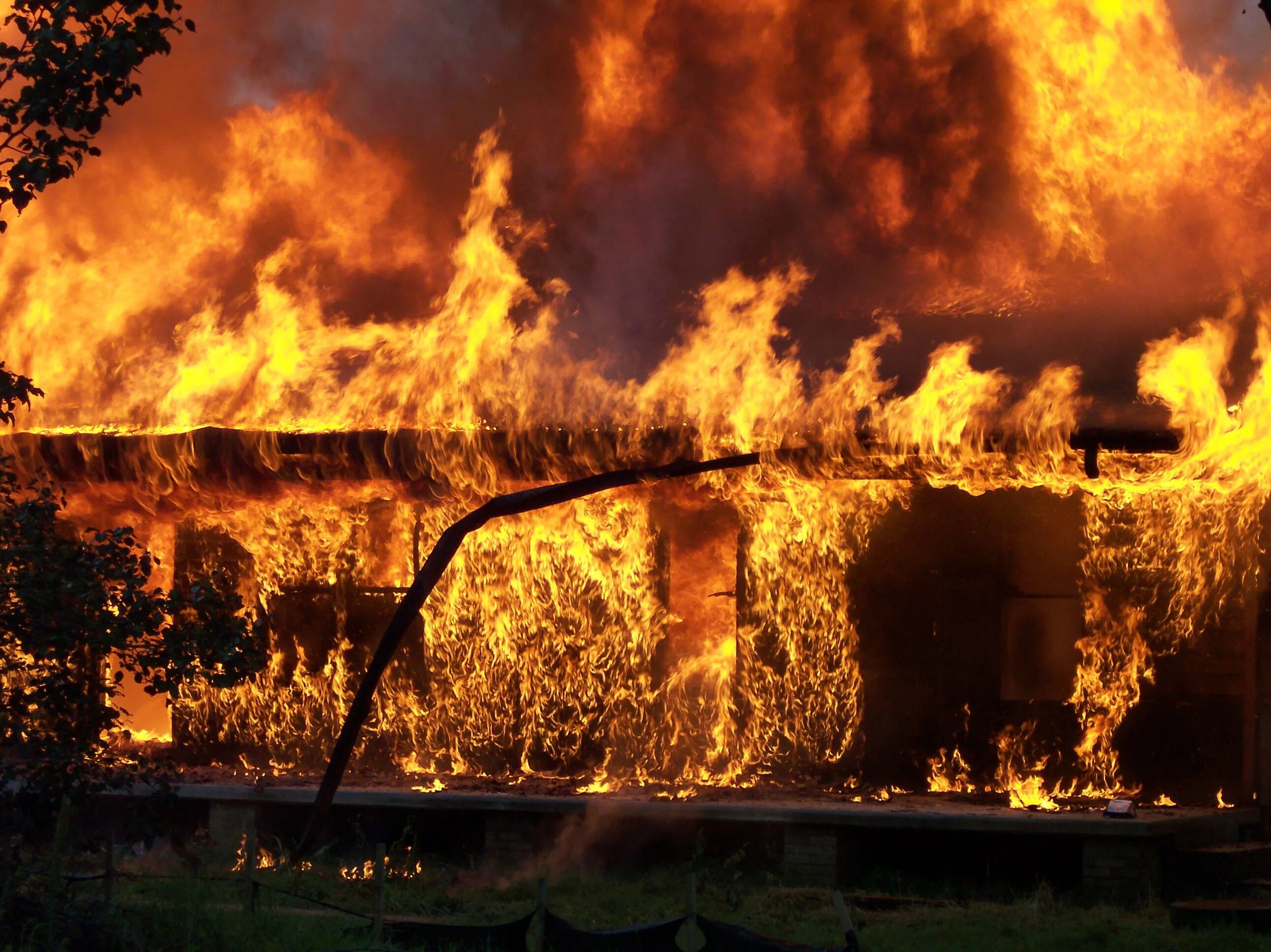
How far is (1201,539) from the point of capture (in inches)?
490

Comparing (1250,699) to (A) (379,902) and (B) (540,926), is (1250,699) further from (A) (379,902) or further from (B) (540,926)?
(A) (379,902)

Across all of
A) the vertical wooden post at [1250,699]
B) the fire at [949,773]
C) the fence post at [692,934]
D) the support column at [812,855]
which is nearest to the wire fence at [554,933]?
the fence post at [692,934]

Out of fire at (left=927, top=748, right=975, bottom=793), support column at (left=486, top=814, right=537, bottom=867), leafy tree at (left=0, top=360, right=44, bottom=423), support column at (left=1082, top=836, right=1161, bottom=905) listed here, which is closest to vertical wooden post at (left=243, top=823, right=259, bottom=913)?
support column at (left=486, top=814, right=537, bottom=867)

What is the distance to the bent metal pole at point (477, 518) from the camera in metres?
12.1

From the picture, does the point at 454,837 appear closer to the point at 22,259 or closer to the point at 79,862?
the point at 79,862

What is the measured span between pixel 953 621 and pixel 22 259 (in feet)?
39.7

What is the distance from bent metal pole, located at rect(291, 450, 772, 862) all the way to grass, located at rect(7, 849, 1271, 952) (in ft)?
4.54

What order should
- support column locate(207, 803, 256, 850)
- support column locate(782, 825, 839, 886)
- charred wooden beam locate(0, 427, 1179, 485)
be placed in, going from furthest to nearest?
support column locate(207, 803, 256, 850)
charred wooden beam locate(0, 427, 1179, 485)
support column locate(782, 825, 839, 886)

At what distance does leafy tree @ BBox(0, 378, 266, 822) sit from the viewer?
7.96 m

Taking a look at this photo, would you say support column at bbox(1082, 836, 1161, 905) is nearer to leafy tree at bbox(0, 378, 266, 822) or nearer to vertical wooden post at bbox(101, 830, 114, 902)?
leafy tree at bbox(0, 378, 266, 822)

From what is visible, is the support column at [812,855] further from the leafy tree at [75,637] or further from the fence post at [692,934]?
the leafy tree at [75,637]

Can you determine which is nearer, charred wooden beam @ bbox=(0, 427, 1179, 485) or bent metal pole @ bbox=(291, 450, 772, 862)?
bent metal pole @ bbox=(291, 450, 772, 862)

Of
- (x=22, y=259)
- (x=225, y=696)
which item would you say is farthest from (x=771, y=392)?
(x=22, y=259)

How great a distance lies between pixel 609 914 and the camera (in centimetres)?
1047
